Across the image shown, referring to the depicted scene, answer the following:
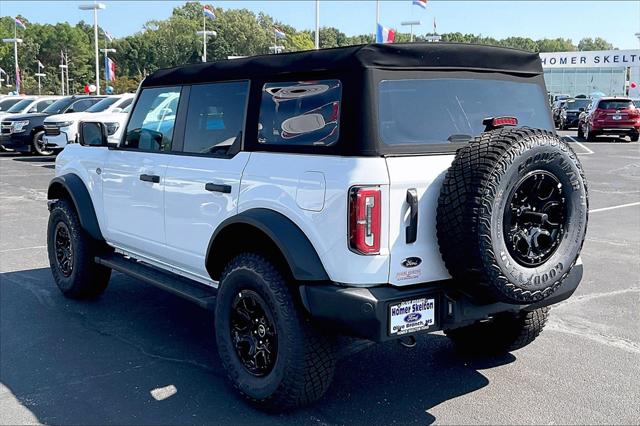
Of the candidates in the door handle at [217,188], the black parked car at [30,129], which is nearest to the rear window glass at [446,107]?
the door handle at [217,188]

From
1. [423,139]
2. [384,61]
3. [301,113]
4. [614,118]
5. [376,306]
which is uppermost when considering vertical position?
[614,118]

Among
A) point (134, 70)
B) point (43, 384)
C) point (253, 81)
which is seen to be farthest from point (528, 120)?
point (134, 70)

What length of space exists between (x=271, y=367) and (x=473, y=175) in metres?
1.53

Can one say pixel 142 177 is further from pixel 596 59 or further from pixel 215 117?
pixel 596 59

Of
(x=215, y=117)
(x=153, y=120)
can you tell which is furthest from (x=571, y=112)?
(x=215, y=117)

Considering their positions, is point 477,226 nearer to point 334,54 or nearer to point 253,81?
point 334,54

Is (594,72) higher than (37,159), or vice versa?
(594,72)

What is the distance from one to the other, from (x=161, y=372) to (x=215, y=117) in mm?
1685

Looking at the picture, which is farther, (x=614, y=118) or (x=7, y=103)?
(x=7, y=103)

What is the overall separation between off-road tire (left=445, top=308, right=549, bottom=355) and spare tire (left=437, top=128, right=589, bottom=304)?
0.91 metres

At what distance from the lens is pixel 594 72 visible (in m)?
70.4

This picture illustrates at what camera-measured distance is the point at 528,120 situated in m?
4.19

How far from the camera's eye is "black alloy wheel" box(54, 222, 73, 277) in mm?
5965

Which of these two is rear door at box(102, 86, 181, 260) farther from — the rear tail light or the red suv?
the red suv
